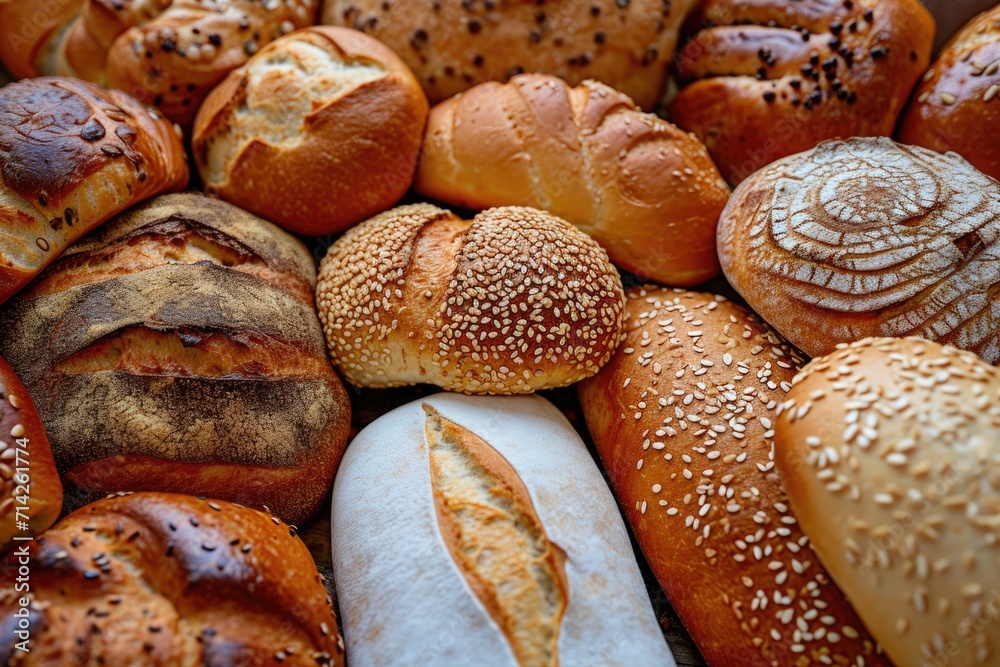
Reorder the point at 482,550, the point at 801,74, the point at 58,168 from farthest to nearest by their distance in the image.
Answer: the point at 801,74
the point at 58,168
the point at 482,550

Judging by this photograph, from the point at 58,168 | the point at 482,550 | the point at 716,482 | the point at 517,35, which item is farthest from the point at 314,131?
the point at 716,482

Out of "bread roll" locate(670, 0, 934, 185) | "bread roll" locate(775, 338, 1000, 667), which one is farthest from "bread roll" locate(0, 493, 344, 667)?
"bread roll" locate(670, 0, 934, 185)

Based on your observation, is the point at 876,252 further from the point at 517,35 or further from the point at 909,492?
the point at 517,35

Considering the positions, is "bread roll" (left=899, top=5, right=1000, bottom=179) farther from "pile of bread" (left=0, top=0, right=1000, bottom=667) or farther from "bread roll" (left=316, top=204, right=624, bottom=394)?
"bread roll" (left=316, top=204, right=624, bottom=394)

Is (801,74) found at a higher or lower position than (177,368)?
higher

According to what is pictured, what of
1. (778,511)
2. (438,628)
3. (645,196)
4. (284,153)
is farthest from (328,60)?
(778,511)

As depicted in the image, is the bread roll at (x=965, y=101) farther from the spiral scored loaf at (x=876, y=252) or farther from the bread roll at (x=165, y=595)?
the bread roll at (x=165, y=595)

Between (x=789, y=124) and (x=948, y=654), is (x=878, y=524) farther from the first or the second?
(x=789, y=124)
